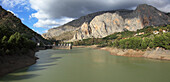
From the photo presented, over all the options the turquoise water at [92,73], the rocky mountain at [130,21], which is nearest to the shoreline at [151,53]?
the turquoise water at [92,73]

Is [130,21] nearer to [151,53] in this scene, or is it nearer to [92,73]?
[151,53]

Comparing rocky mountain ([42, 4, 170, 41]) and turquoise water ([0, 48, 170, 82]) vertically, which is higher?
rocky mountain ([42, 4, 170, 41])

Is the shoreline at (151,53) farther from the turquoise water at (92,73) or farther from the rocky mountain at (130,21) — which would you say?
the rocky mountain at (130,21)

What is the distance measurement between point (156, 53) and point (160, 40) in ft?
14.6

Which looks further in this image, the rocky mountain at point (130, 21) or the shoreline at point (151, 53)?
the rocky mountain at point (130, 21)

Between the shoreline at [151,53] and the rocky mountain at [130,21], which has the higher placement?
the rocky mountain at [130,21]

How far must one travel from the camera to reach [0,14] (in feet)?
281

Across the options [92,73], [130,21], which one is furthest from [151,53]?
[130,21]

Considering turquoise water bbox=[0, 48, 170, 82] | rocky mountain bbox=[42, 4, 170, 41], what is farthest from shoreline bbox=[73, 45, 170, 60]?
rocky mountain bbox=[42, 4, 170, 41]

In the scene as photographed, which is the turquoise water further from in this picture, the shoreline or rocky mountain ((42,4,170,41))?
rocky mountain ((42,4,170,41))

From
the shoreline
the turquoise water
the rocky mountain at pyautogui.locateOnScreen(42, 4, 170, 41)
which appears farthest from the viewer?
the rocky mountain at pyautogui.locateOnScreen(42, 4, 170, 41)

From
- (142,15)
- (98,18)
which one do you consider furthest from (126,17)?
(98,18)

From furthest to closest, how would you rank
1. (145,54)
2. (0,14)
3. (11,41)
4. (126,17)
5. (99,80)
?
(126,17) < (0,14) < (145,54) < (11,41) < (99,80)

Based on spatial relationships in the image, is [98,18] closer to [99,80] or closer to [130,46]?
[130,46]
